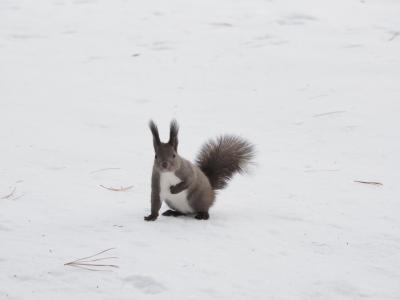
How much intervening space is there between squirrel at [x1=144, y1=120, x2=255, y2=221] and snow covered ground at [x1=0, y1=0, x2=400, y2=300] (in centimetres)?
12

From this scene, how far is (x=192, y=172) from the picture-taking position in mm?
3547

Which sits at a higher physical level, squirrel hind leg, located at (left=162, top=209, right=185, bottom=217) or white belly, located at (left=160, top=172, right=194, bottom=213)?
white belly, located at (left=160, top=172, right=194, bottom=213)

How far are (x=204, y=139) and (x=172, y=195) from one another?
1958mm

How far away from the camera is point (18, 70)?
7203mm

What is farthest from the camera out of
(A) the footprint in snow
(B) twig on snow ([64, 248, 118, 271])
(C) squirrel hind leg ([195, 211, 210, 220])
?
(C) squirrel hind leg ([195, 211, 210, 220])

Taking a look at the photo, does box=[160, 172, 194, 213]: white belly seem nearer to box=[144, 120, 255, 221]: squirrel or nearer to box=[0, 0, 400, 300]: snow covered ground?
box=[144, 120, 255, 221]: squirrel

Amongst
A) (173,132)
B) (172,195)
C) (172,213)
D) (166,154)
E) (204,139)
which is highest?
(173,132)

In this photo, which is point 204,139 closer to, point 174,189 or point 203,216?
point 203,216

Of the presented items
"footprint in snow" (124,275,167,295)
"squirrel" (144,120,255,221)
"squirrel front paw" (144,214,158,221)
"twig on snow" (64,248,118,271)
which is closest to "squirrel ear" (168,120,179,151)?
"squirrel" (144,120,255,221)

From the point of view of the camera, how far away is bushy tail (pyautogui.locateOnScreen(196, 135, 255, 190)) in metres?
3.86

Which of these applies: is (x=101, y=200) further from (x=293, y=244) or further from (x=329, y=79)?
(x=329, y=79)

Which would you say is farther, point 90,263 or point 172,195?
point 172,195

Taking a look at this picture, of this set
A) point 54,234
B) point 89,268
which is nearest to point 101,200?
point 54,234

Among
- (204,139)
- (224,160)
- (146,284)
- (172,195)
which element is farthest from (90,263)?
(204,139)
